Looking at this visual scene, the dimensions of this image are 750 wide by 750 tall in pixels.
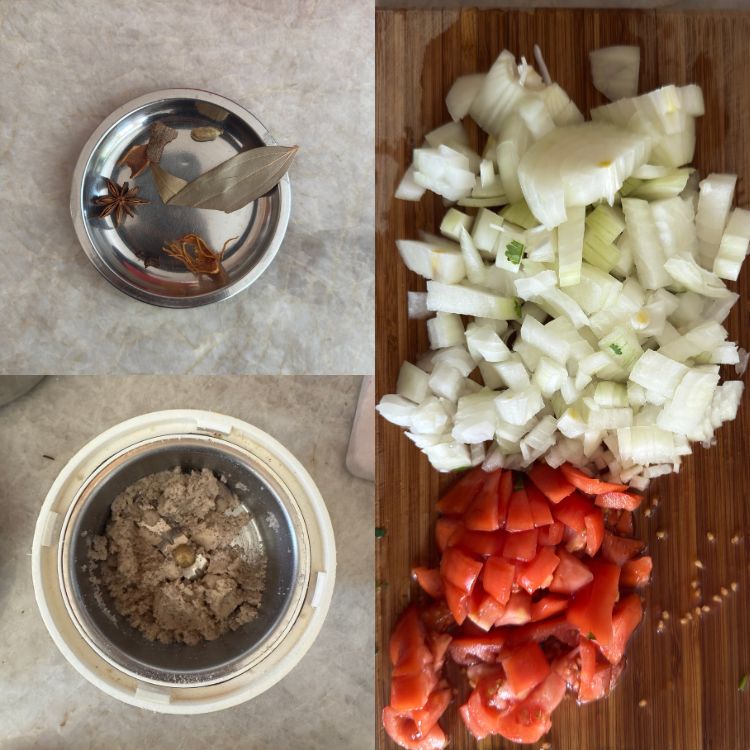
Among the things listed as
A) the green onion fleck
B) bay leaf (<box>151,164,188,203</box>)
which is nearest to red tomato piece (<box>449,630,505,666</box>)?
the green onion fleck

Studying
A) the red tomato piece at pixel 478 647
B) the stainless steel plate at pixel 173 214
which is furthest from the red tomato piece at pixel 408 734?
the stainless steel plate at pixel 173 214

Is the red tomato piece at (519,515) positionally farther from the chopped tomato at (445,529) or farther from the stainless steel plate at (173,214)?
the stainless steel plate at (173,214)

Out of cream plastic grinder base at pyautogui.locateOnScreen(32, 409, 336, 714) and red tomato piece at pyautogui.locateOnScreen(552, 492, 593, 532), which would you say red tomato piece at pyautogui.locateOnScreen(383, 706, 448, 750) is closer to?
cream plastic grinder base at pyautogui.locateOnScreen(32, 409, 336, 714)

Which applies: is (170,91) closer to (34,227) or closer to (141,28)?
(141,28)

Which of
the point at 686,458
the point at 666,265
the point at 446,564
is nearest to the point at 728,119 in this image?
the point at 666,265

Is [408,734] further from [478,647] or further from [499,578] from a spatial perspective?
[499,578]

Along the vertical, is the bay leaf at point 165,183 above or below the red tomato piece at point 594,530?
above
